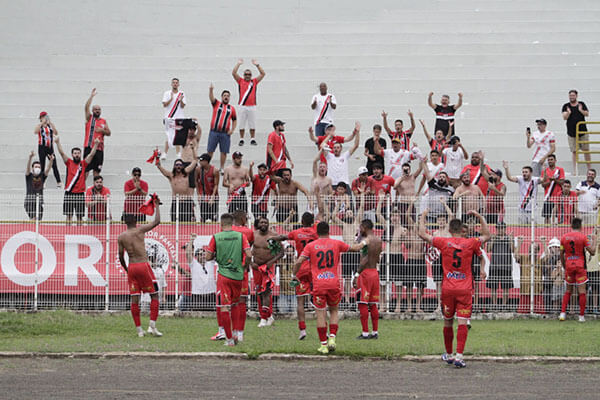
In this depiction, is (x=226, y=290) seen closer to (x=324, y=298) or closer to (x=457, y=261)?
(x=324, y=298)

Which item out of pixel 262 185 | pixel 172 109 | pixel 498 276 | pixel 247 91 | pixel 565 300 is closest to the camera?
pixel 565 300

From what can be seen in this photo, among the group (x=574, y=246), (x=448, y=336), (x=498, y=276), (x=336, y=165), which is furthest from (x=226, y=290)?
(x=336, y=165)

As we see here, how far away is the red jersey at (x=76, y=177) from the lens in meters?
21.1

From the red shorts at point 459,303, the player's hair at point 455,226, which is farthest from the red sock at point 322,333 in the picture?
the player's hair at point 455,226

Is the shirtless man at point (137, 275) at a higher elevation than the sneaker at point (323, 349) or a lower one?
higher

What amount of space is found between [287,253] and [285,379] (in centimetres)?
702

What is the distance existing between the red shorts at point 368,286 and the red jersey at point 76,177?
8394 millimetres

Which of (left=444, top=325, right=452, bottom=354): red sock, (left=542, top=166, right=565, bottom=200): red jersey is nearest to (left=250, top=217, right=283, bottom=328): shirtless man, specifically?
(left=444, top=325, right=452, bottom=354): red sock

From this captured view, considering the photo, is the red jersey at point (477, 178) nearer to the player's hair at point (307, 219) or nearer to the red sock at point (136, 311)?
the player's hair at point (307, 219)

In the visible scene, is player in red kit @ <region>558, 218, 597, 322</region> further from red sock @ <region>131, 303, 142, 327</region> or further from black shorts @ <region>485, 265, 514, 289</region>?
red sock @ <region>131, 303, 142, 327</region>

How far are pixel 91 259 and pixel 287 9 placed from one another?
1800 centimetres

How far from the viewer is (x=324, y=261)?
13516mm

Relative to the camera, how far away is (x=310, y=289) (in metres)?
15.3

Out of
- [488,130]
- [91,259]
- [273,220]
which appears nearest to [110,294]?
[91,259]
